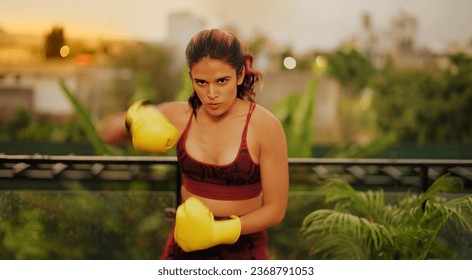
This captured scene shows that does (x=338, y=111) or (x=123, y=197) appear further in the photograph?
(x=338, y=111)

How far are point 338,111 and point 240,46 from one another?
63.1 ft

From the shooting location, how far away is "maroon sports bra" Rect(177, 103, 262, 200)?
1781mm

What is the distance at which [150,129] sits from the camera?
1.77m

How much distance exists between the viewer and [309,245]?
2.33 meters

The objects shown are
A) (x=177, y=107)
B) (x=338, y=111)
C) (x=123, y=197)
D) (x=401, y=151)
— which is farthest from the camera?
(x=338, y=111)

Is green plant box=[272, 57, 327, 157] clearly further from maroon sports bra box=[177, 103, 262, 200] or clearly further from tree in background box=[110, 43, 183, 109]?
tree in background box=[110, 43, 183, 109]

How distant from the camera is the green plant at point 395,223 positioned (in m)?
2.05

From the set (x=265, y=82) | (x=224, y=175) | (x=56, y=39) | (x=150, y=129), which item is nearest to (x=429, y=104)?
(x=265, y=82)

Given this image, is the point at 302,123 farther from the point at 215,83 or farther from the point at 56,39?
the point at 215,83

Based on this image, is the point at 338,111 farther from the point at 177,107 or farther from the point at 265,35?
the point at 177,107

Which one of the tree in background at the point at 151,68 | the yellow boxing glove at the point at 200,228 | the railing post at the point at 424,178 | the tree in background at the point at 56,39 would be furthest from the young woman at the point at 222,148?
the tree in background at the point at 151,68

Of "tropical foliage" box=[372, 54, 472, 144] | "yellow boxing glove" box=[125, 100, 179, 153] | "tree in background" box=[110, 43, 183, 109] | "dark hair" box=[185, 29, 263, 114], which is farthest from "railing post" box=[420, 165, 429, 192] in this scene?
"tree in background" box=[110, 43, 183, 109]

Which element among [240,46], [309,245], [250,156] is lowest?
[309,245]
